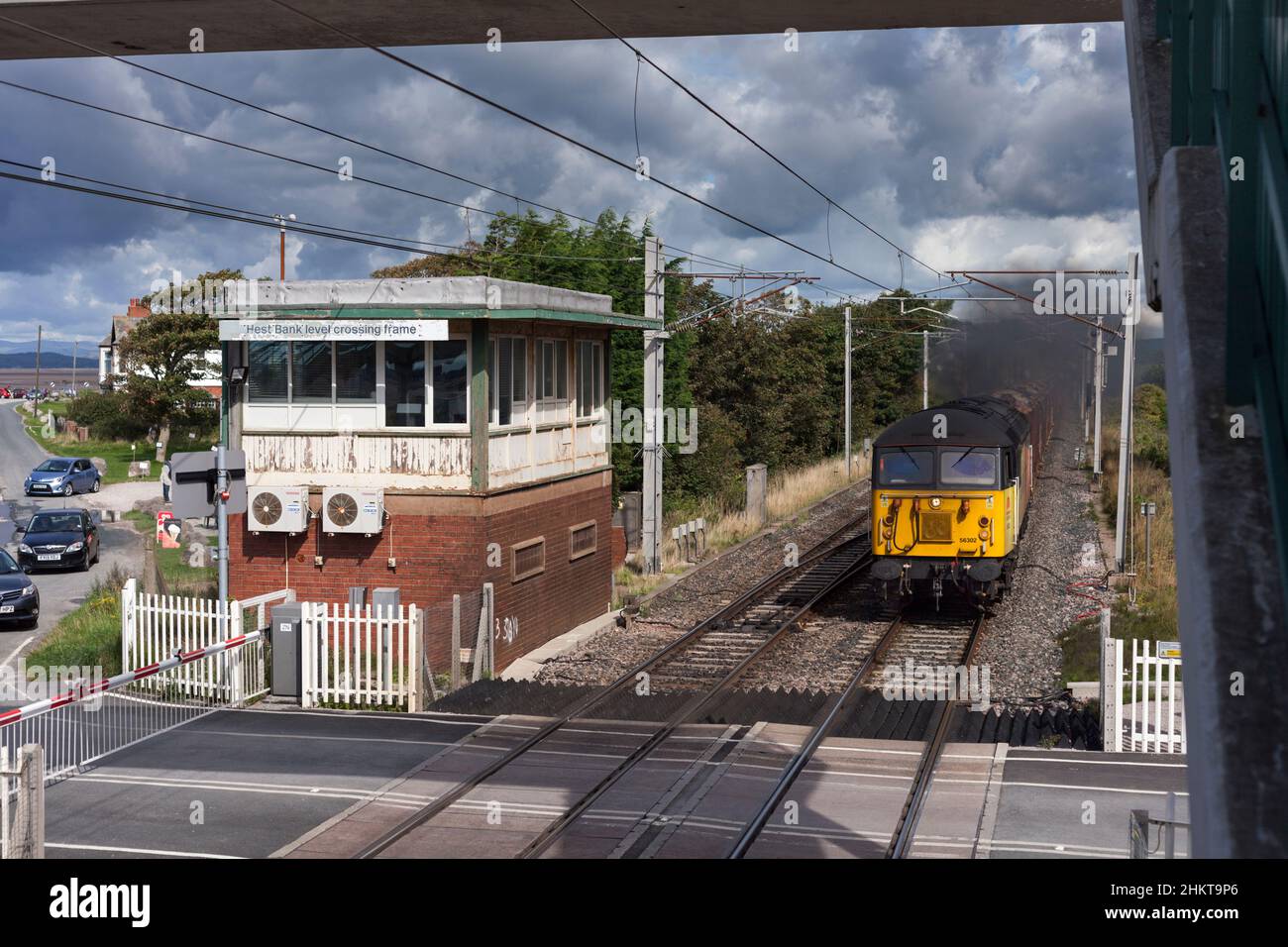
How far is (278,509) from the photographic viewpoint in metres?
18.0

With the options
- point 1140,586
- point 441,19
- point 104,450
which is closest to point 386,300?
point 441,19

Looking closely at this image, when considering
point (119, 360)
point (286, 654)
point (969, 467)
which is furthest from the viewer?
point (119, 360)

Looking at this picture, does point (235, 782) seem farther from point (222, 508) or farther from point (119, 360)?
point (119, 360)

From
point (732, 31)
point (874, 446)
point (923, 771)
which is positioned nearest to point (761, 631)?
point (874, 446)

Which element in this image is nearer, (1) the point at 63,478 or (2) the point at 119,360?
(1) the point at 63,478

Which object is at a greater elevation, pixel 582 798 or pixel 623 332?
pixel 623 332

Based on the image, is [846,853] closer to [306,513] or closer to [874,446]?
[306,513]

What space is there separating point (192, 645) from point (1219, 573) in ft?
46.7

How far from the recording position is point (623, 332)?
111 feet

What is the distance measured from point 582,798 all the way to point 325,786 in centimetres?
214

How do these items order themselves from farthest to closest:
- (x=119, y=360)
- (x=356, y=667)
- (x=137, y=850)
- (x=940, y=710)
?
(x=119, y=360) < (x=356, y=667) < (x=940, y=710) < (x=137, y=850)

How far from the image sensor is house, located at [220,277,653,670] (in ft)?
57.3

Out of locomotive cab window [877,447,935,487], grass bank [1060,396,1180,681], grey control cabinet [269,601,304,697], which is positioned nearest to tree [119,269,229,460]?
grass bank [1060,396,1180,681]
